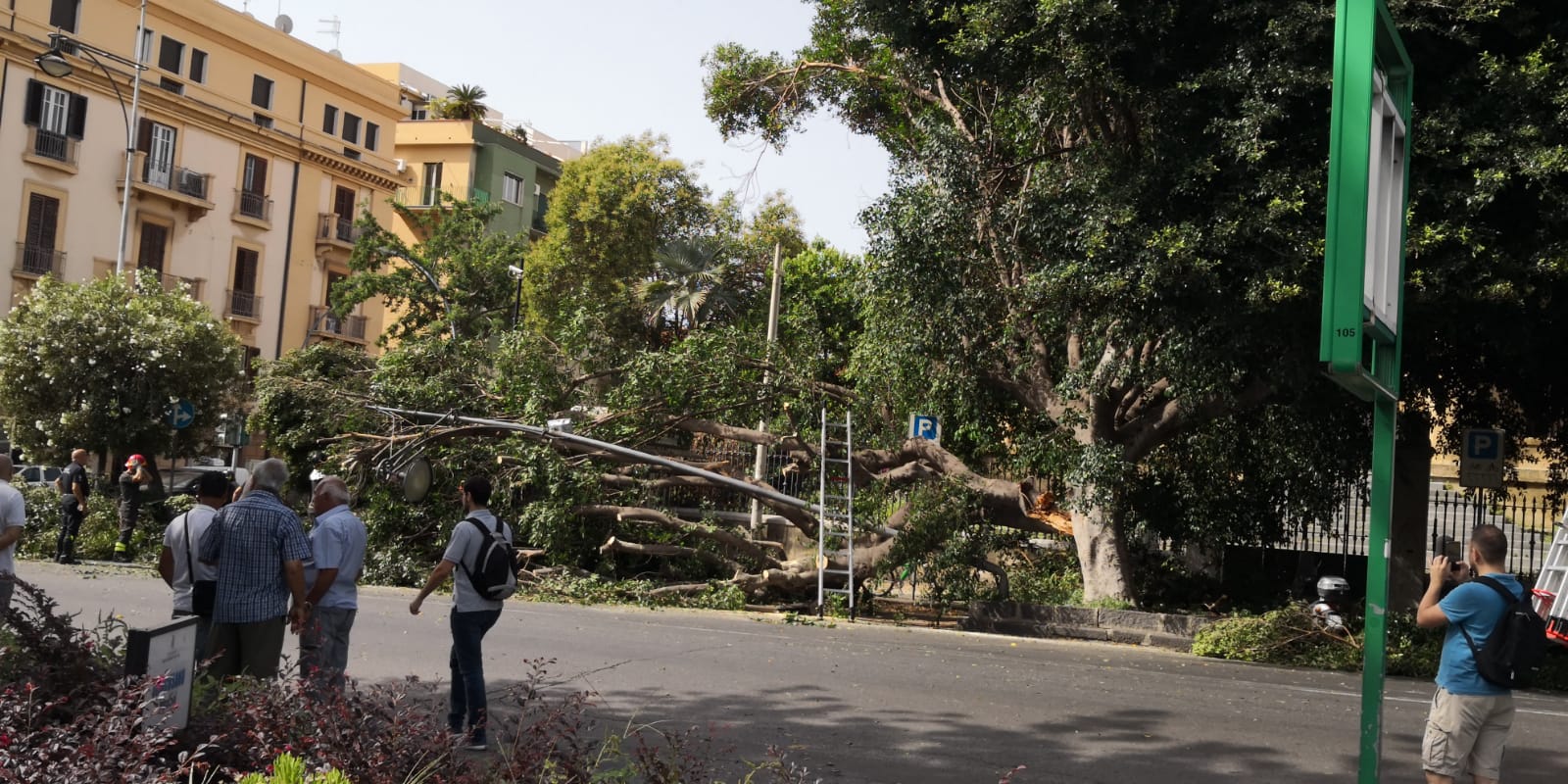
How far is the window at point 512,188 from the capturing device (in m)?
56.4

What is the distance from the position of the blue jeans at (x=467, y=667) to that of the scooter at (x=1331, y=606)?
36.0ft

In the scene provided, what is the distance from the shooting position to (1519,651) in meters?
6.22

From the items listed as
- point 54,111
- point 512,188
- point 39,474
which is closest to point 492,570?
point 39,474

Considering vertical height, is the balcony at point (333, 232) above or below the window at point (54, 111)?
below

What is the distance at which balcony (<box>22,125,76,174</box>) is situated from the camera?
37094mm

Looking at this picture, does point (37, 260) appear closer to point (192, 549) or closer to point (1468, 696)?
point (192, 549)

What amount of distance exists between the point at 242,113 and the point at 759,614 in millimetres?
34309

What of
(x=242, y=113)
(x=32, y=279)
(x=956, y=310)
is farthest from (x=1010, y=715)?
(x=242, y=113)

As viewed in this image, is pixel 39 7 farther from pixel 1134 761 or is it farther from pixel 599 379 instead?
pixel 1134 761

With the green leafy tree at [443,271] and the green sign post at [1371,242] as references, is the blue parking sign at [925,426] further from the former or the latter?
the green leafy tree at [443,271]

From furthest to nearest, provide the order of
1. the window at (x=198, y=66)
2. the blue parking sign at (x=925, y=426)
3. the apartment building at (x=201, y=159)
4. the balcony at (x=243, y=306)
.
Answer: the balcony at (x=243, y=306), the window at (x=198, y=66), the apartment building at (x=201, y=159), the blue parking sign at (x=925, y=426)

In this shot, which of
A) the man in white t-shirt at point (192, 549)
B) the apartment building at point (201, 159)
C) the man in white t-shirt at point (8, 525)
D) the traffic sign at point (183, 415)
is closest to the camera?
the man in white t-shirt at point (192, 549)

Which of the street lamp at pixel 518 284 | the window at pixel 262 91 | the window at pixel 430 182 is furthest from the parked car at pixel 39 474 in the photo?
the window at pixel 430 182

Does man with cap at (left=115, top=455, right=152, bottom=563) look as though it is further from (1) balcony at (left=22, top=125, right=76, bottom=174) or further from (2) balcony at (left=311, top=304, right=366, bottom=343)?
(2) balcony at (left=311, top=304, right=366, bottom=343)
